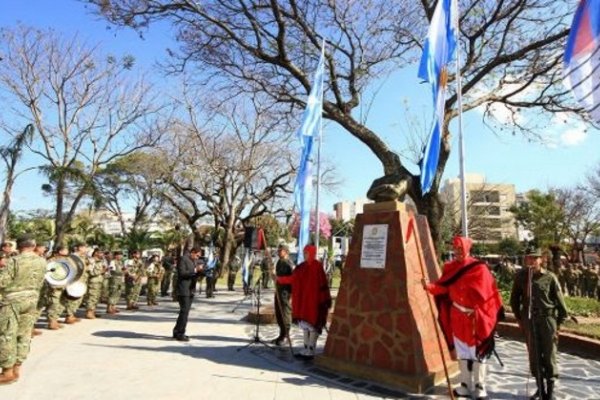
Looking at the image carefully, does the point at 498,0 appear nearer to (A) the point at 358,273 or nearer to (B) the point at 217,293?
(A) the point at 358,273

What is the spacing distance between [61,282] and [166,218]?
36.1 m

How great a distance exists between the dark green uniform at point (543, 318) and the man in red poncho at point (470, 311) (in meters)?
0.45

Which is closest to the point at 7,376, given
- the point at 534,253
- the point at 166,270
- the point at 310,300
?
the point at 310,300

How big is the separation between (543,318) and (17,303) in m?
6.70

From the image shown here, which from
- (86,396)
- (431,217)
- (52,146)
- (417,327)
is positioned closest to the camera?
(86,396)

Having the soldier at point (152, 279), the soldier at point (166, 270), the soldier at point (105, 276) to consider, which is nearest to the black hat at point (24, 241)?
the soldier at point (105, 276)

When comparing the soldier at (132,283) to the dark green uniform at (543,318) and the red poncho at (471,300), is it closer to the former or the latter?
the red poncho at (471,300)

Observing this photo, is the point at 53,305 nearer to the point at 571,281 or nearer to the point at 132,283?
the point at 132,283

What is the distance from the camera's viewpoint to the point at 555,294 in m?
6.39

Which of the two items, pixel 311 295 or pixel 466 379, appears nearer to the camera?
pixel 466 379

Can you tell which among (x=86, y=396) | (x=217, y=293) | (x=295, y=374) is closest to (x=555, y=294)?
(x=295, y=374)

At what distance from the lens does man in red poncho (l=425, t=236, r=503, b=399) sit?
6.17 m

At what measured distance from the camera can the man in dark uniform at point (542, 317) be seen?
6250 mm

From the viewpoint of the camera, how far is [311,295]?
857cm
